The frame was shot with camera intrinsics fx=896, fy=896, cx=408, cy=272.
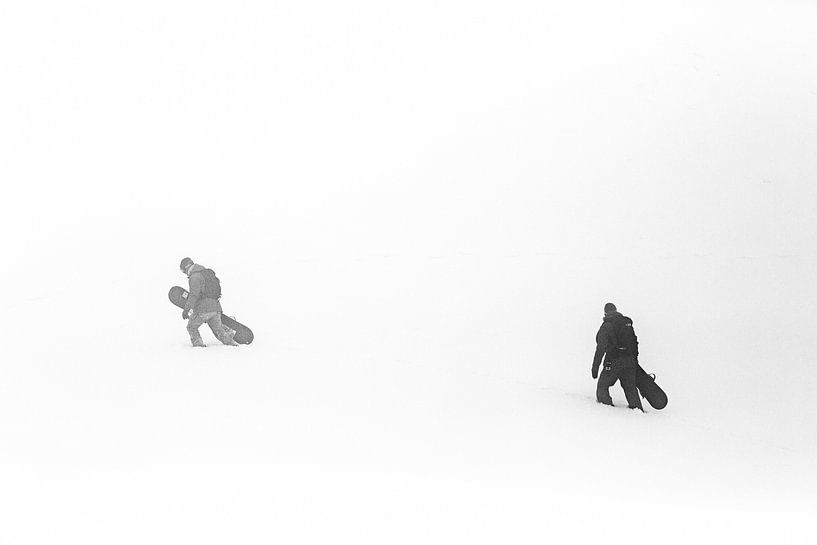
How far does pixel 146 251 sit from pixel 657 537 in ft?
68.7

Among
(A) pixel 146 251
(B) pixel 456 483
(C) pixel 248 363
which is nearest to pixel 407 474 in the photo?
(B) pixel 456 483

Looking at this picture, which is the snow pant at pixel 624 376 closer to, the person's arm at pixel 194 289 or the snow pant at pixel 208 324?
the snow pant at pixel 208 324

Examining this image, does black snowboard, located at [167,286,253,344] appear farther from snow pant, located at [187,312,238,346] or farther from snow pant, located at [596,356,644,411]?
snow pant, located at [596,356,644,411]

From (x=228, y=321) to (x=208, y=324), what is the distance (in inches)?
25.1

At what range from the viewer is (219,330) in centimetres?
1408

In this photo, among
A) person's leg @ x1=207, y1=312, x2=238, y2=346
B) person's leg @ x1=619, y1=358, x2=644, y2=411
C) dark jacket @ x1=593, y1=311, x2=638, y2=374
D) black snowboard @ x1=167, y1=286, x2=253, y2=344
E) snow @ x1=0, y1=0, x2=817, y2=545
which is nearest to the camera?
snow @ x1=0, y1=0, x2=817, y2=545

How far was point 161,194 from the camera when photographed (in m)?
30.0

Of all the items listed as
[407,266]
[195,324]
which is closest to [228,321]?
[195,324]

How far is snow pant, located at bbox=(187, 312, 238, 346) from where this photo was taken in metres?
13.6

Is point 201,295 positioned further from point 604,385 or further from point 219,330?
point 604,385

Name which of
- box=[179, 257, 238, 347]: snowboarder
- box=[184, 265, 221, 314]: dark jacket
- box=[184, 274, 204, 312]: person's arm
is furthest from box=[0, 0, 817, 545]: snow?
box=[184, 274, 204, 312]: person's arm

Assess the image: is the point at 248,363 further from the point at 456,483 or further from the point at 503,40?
the point at 503,40

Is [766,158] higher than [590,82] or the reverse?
the reverse

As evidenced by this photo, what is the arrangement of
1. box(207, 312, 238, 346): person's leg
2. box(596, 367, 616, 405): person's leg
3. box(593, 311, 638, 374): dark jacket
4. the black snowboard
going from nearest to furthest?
box(593, 311, 638, 374): dark jacket, box(596, 367, 616, 405): person's leg, the black snowboard, box(207, 312, 238, 346): person's leg
